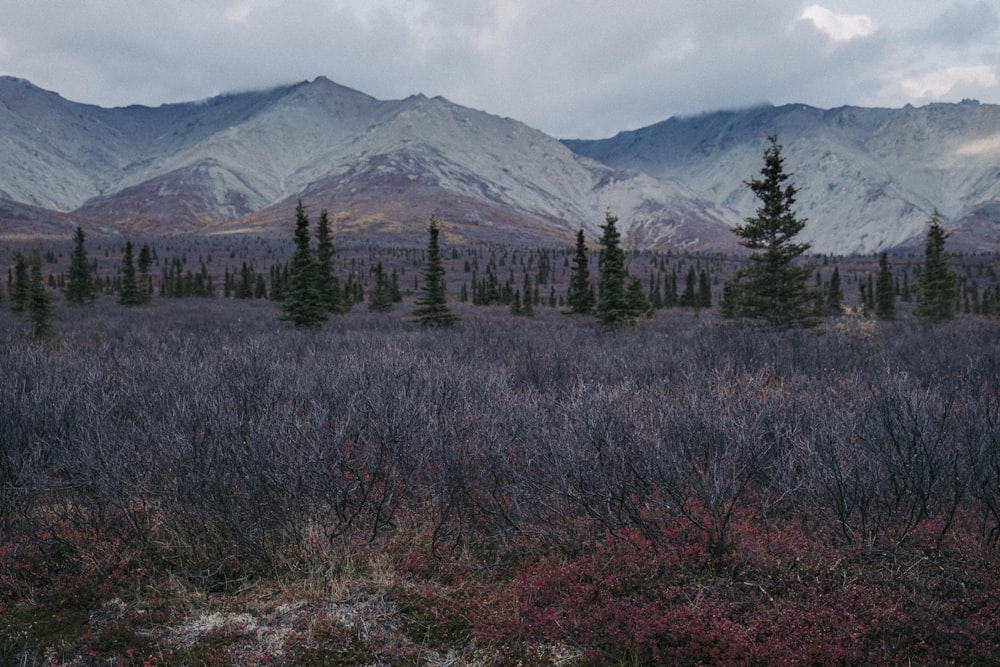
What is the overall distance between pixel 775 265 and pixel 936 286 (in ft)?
65.5

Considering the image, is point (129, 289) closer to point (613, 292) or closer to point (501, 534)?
point (613, 292)

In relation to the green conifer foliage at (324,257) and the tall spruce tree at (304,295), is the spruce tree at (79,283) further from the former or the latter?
the tall spruce tree at (304,295)

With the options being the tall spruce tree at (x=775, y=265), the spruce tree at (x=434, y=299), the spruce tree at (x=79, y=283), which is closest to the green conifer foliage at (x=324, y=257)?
the spruce tree at (x=434, y=299)

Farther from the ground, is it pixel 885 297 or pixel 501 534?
pixel 885 297

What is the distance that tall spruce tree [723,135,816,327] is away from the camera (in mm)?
21672

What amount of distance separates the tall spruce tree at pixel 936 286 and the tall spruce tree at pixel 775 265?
60.0ft

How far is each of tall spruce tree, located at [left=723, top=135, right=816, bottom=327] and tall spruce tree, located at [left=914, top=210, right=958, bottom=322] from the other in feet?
60.0

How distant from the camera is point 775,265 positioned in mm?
21859

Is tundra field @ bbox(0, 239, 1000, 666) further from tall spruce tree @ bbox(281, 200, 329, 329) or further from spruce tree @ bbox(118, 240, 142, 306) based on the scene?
spruce tree @ bbox(118, 240, 142, 306)

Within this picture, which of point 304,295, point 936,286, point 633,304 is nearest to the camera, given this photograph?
point 304,295

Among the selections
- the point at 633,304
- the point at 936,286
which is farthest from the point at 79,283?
the point at 936,286

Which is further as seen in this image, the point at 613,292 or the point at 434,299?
the point at 434,299

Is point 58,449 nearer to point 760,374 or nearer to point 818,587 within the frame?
point 818,587

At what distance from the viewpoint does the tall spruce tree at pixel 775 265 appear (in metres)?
21.7
